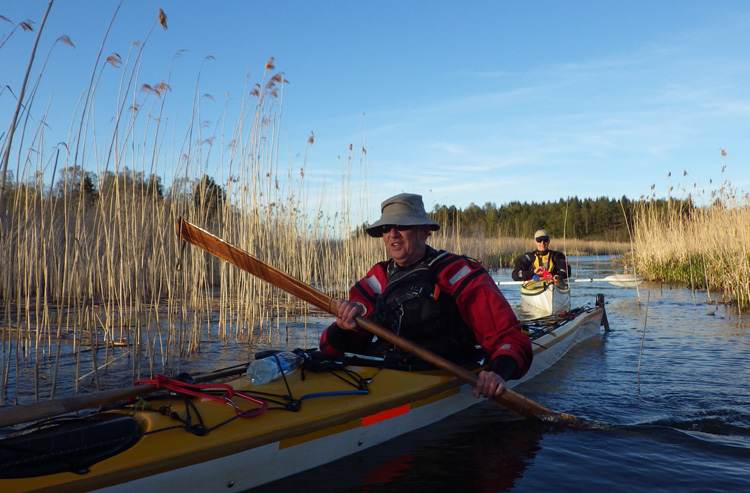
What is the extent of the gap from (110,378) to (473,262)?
3223 millimetres

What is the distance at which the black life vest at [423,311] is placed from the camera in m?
3.34

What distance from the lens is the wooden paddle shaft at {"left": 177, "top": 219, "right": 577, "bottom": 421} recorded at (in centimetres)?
313

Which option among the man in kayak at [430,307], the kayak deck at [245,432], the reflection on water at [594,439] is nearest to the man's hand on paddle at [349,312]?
the man in kayak at [430,307]

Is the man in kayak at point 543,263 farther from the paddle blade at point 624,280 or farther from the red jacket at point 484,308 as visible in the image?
the red jacket at point 484,308

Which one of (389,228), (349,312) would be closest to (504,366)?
(349,312)

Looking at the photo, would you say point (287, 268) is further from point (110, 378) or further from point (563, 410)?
point (563, 410)

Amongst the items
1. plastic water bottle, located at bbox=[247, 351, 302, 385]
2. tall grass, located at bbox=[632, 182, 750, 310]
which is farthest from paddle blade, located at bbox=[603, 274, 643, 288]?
plastic water bottle, located at bbox=[247, 351, 302, 385]

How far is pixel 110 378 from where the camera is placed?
14.8ft

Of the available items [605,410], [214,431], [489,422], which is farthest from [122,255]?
[605,410]

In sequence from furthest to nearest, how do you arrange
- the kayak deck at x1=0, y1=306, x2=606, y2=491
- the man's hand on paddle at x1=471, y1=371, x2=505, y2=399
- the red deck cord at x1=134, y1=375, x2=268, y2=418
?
the man's hand on paddle at x1=471, y1=371, x2=505, y2=399 → the red deck cord at x1=134, y1=375, x2=268, y2=418 → the kayak deck at x1=0, y1=306, x2=606, y2=491

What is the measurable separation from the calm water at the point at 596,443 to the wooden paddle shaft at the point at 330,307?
25 centimetres

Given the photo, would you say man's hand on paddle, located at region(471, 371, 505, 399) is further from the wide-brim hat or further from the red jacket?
the wide-brim hat

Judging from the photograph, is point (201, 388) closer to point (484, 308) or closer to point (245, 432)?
point (245, 432)

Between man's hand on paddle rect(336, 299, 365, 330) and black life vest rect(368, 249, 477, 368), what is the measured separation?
27cm
